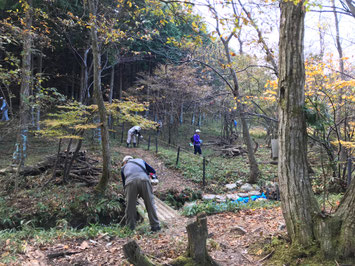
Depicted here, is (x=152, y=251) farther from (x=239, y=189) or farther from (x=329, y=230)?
(x=239, y=189)

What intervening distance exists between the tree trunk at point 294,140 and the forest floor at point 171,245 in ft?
1.52

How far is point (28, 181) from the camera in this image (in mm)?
8234

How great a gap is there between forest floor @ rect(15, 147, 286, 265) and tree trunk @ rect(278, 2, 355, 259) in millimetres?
463

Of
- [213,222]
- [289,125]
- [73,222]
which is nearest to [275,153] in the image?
[289,125]

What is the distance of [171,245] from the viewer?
12.9ft

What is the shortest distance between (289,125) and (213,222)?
3.51 metres

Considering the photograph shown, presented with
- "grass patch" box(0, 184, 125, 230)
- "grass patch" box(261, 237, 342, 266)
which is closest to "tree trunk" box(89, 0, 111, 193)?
"grass patch" box(0, 184, 125, 230)

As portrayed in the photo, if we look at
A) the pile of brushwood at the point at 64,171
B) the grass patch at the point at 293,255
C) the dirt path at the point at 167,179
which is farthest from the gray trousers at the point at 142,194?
the dirt path at the point at 167,179

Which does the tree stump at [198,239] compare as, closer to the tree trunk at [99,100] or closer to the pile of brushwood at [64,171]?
the tree trunk at [99,100]

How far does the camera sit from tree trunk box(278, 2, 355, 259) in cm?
292

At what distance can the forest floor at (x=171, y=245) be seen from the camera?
3.43m

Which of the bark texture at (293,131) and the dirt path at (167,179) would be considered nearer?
the bark texture at (293,131)

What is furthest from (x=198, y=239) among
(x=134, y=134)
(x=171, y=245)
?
(x=134, y=134)

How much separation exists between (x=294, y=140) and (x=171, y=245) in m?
2.50
